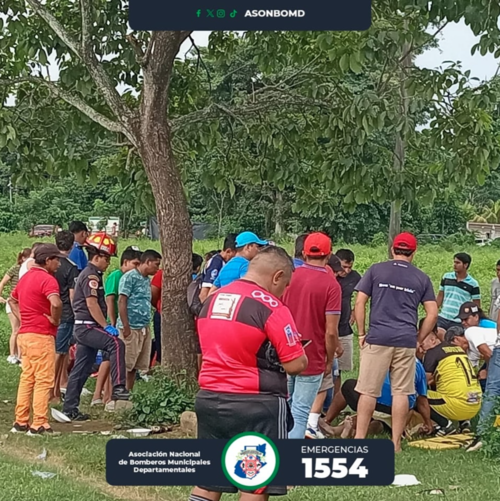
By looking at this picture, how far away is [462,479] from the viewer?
5.85 m

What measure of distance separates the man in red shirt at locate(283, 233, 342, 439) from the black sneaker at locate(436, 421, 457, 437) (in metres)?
1.44

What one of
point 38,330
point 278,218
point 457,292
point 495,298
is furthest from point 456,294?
point 278,218

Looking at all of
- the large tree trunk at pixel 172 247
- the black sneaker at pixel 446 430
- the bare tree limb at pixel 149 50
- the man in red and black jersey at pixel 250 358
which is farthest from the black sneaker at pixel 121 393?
the man in red and black jersey at pixel 250 358

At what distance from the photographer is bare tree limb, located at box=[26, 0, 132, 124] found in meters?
7.59

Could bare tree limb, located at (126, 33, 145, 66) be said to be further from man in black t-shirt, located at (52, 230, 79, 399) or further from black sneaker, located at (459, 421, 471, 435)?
black sneaker, located at (459, 421, 471, 435)

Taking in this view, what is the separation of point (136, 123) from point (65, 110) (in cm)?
165

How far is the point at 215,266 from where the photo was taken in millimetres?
7766

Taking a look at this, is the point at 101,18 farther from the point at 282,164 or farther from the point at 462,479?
the point at 462,479

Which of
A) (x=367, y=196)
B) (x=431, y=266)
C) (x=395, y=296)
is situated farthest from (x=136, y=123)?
(x=431, y=266)

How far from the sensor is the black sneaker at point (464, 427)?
7.42m

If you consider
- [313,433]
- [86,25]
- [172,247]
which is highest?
[86,25]

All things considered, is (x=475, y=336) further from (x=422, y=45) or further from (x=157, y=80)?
(x=157, y=80)

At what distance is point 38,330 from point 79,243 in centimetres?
211

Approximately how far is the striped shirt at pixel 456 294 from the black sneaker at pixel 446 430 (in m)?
2.05
